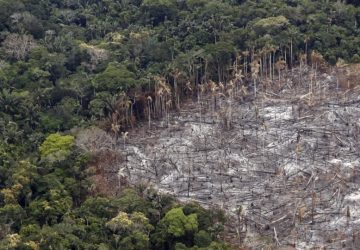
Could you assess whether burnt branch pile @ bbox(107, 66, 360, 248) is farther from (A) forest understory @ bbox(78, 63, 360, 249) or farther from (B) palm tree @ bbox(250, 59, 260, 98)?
Answer: (B) palm tree @ bbox(250, 59, 260, 98)

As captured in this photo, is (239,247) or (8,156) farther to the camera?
(8,156)

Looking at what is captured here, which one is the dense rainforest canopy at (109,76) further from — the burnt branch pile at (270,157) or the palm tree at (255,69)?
the burnt branch pile at (270,157)

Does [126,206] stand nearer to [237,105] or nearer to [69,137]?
[69,137]

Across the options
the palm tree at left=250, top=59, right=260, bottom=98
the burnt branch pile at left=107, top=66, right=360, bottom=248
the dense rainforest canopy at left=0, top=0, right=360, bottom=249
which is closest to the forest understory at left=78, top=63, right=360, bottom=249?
the burnt branch pile at left=107, top=66, right=360, bottom=248

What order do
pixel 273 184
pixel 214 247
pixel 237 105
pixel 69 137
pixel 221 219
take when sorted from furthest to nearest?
pixel 237 105, pixel 69 137, pixel 273 184, pixel 221 219, pixel 214 247

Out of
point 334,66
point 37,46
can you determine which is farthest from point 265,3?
point 37,46

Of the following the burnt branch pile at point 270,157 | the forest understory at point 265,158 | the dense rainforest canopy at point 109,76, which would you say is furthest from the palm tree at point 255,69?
the dense rainforest canopy at point 109,76

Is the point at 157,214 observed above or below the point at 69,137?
below
